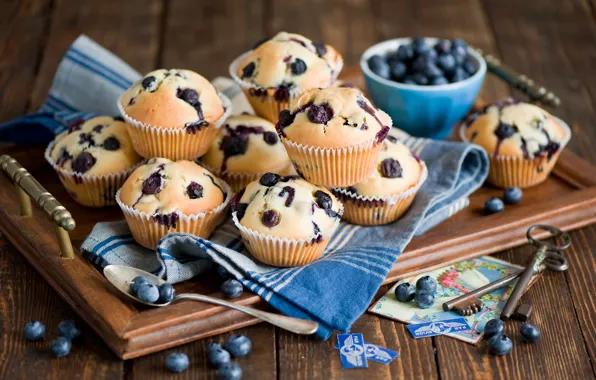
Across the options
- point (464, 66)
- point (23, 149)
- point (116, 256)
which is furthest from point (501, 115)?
point (23, 149)

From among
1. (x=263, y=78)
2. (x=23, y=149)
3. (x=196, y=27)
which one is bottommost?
(x=196, y=27)

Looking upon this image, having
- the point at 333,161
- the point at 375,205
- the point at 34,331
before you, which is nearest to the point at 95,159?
the point at 34,331

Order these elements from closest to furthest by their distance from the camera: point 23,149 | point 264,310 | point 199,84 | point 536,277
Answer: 1. point 264,310
2. point 536,277
3. point 199,84
4. point 23,149

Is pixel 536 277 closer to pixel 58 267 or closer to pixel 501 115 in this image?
pixel 501 115

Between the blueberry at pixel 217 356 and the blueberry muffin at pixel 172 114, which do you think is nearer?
the blueberry at pixel 217 356

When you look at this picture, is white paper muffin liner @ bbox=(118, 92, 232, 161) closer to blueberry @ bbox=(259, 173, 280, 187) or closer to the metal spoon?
blueberry @ bbox=(259, 173, 280, 187)

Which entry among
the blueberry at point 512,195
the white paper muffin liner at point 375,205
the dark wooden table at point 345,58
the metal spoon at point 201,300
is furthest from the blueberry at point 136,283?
the blueberry at point 512,195

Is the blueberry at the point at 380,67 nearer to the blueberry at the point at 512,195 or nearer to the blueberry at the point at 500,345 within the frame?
the blueberry at the point at 512,195
